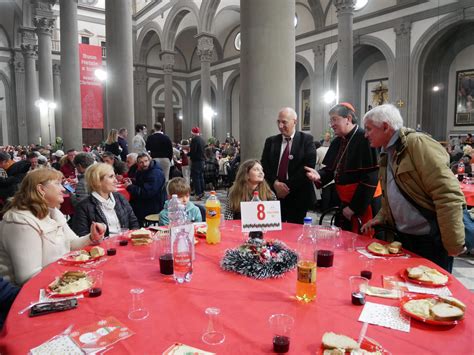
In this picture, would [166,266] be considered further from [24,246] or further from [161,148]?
[161,148]

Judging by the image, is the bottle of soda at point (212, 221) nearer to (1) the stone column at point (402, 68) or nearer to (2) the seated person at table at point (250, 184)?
(2) the seated person at table at point (250, 184)

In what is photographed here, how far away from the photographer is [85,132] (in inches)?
998

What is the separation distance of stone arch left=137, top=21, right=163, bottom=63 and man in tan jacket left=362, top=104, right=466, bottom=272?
2342 cm

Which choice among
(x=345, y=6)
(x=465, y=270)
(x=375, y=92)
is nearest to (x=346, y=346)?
(x=465, y=270)

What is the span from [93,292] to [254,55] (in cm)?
349

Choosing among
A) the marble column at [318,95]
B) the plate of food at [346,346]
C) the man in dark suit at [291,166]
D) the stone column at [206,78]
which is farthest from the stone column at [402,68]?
the plate of food at [346,346]

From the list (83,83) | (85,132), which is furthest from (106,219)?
(85,132)

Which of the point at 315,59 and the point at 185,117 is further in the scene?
the point at 185,117

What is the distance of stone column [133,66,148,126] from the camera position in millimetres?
25812

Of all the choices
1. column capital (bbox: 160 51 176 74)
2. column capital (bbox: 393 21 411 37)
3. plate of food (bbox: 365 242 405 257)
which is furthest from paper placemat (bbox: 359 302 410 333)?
column capital (bbox: 160 51 176 74)

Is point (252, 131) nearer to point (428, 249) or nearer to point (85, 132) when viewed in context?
point (428, 249)

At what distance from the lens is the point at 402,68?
1462cm

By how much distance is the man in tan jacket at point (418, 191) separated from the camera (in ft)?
7.70

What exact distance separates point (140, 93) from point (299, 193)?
24.2m
